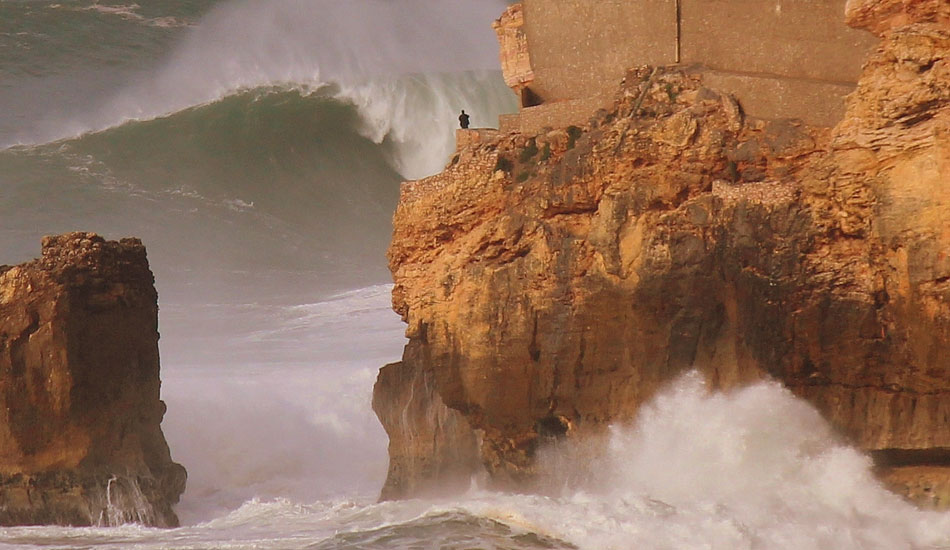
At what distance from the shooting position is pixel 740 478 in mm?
15352

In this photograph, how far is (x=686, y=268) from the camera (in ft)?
51.6

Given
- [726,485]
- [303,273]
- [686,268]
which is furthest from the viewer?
[303,273]

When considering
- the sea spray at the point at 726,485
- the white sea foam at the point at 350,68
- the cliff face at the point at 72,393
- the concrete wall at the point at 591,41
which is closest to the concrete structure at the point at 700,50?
the concrete wall at the point at 591,41

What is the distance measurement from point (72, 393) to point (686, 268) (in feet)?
22.9

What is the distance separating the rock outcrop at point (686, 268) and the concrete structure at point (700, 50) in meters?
0.27

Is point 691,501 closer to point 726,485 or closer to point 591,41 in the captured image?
point 726,485

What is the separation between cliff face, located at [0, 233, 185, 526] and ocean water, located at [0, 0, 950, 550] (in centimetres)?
42

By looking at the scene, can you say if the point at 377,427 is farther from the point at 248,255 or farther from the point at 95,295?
the point at 248,255

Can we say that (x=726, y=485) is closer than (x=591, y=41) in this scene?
Yes

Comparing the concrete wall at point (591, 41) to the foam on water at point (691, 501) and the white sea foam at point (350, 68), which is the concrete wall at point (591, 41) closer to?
the foam on water at point (691, 501)

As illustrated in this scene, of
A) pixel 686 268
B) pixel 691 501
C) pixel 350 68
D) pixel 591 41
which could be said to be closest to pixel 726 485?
pixel 691 501

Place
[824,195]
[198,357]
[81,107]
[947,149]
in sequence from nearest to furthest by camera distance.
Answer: [947,149] < [824,195] < [198,357] < [81,107]

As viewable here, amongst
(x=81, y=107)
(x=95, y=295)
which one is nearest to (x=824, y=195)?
(x=95, y=295)

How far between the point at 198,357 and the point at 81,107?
11387mm
